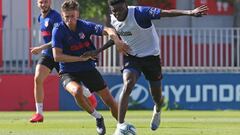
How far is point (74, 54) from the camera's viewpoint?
13.1m

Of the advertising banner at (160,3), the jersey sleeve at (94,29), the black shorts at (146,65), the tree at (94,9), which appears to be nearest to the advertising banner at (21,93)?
the advertising banner at (160,3)

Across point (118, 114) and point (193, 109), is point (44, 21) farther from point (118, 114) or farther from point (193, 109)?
point (193, 109)

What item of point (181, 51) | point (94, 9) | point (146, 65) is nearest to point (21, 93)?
point (181, 51)

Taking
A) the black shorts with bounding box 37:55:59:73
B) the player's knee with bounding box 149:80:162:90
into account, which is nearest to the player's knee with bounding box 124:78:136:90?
the player's knee with bounding box 149:80:162:90

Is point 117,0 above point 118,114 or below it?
above

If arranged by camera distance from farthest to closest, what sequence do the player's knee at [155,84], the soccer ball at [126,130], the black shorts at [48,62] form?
the black shorts at [48,62], the player's knee at [155,84], the soccer ball at [126,130]

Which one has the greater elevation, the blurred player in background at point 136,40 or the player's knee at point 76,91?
the blurred player in background at point 136,40

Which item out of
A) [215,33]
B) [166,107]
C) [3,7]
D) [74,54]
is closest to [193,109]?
[166,107]

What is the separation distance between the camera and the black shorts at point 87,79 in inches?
519

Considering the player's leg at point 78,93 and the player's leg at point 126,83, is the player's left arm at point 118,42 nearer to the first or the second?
the player's leg at point 126,83

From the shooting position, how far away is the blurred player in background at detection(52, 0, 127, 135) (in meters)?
12.9

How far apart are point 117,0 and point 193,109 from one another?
38.8ft

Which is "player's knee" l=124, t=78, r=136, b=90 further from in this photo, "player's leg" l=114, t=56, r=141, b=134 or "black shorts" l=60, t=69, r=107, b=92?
"black shorts" l=60, t=69, r=107, b=92

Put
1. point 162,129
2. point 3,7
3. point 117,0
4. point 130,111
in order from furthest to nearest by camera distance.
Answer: point 3,7, point 130,111, point 162,129, point 117,0
